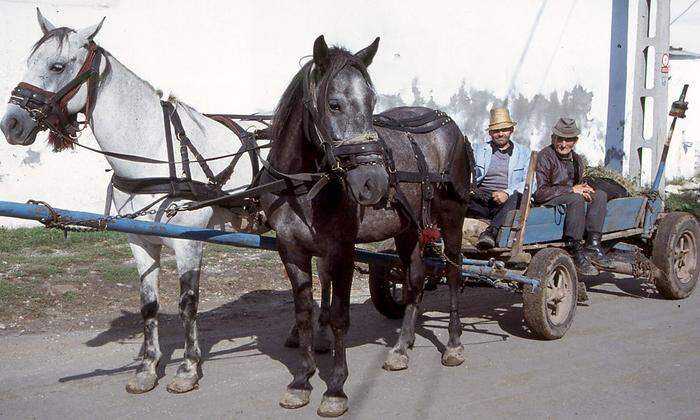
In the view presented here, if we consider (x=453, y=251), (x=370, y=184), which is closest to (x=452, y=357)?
(x=453, y=251)

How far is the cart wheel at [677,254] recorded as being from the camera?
308 inches

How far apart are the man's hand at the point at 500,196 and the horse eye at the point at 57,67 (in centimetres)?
366

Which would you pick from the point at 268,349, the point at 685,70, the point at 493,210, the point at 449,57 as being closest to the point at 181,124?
the point at 268,349

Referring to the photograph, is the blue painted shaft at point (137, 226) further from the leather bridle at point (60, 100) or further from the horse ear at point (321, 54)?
the horse ear at point (321, 54)

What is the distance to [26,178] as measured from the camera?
34.1 ft

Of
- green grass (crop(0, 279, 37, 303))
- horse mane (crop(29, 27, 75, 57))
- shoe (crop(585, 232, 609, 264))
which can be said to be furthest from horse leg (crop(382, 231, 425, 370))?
green grass (crop(0, 279, 37, 303))

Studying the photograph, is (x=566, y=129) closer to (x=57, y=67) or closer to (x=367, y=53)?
(x=367, y=53)

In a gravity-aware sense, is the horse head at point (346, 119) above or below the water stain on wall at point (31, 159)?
above

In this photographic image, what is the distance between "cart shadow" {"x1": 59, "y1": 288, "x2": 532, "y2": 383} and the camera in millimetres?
6039

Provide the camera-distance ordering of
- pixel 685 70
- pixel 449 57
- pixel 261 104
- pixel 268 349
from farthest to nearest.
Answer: pixel 685 70 → pixel 449 57 → pixel 261 104 → pixel 268 349

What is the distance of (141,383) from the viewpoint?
16.8 feet

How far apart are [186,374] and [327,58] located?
227 centimetres

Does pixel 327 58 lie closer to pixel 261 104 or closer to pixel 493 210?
pixel 493 210

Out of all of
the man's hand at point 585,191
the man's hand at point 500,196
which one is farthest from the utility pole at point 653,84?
the man's hand at point 500,196
